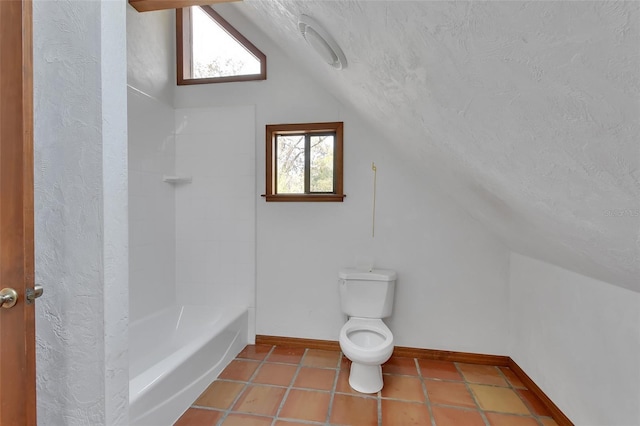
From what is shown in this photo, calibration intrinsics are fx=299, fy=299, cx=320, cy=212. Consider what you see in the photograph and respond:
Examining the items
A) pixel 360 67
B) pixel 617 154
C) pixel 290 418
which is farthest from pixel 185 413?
pixel 617 154

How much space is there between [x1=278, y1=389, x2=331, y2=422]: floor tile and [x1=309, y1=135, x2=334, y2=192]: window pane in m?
1.45

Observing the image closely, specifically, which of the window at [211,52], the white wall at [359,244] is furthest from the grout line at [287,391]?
the window at [211,52]

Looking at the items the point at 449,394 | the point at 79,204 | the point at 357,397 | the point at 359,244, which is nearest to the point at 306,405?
the point at 357,397

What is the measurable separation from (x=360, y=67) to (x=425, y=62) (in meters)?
0.45

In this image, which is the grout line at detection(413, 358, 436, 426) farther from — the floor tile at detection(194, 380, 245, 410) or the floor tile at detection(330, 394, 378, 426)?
the floor tile at detection(194, 380, 245, 410)

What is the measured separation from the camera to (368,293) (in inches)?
86.9

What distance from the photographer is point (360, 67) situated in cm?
119

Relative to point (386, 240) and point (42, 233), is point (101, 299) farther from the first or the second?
point (386, 240)

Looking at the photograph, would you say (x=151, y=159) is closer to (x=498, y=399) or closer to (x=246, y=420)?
(x=246, y=420)

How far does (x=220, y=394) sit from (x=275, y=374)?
1.24ft

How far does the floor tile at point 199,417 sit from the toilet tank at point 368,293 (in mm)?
1051

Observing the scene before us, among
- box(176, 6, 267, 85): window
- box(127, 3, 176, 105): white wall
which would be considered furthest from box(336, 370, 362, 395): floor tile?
box(127, 3, 176, 105): white wall

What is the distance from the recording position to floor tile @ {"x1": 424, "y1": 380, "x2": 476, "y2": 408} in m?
1.79

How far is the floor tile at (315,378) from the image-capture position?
193cm
